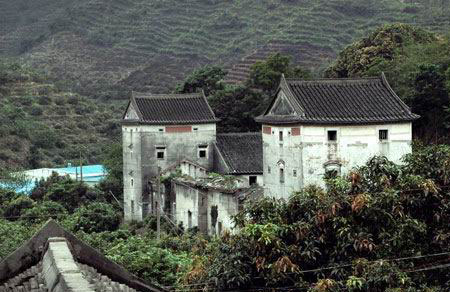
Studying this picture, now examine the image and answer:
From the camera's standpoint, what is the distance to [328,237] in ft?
61.7

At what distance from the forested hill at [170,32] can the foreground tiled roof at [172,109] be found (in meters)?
37.8

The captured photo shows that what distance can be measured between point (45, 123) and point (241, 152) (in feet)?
117

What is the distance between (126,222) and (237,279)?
29.0 meters

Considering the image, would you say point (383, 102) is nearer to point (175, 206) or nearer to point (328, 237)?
point (175, 206)

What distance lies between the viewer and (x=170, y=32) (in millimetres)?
115562

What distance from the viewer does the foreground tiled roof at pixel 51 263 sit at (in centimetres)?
1134

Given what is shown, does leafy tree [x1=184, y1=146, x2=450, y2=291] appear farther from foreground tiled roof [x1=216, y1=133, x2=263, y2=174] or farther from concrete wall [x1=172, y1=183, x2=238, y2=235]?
foreground tiled roof [x1=216, y1=133, x2=263, y2=174]

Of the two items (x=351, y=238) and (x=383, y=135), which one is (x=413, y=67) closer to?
(x=383, y=135)

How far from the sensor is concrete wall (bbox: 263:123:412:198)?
36.9 metres

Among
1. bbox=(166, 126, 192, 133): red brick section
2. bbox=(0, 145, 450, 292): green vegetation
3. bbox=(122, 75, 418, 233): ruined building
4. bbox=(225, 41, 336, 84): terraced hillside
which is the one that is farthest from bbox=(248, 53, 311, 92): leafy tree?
bbox=(0, 145, 450, 292): green vegetation

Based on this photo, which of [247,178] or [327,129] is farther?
[247,178]

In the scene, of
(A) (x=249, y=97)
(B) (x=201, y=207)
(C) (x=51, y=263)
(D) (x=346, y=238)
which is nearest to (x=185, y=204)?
(B) (x=201, y=207)

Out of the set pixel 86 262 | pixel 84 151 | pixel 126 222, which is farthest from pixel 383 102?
pixel 84 151

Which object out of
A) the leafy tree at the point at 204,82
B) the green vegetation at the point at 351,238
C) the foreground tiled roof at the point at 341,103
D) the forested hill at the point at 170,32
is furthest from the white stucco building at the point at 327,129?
the forested hill at the point at 170,32
